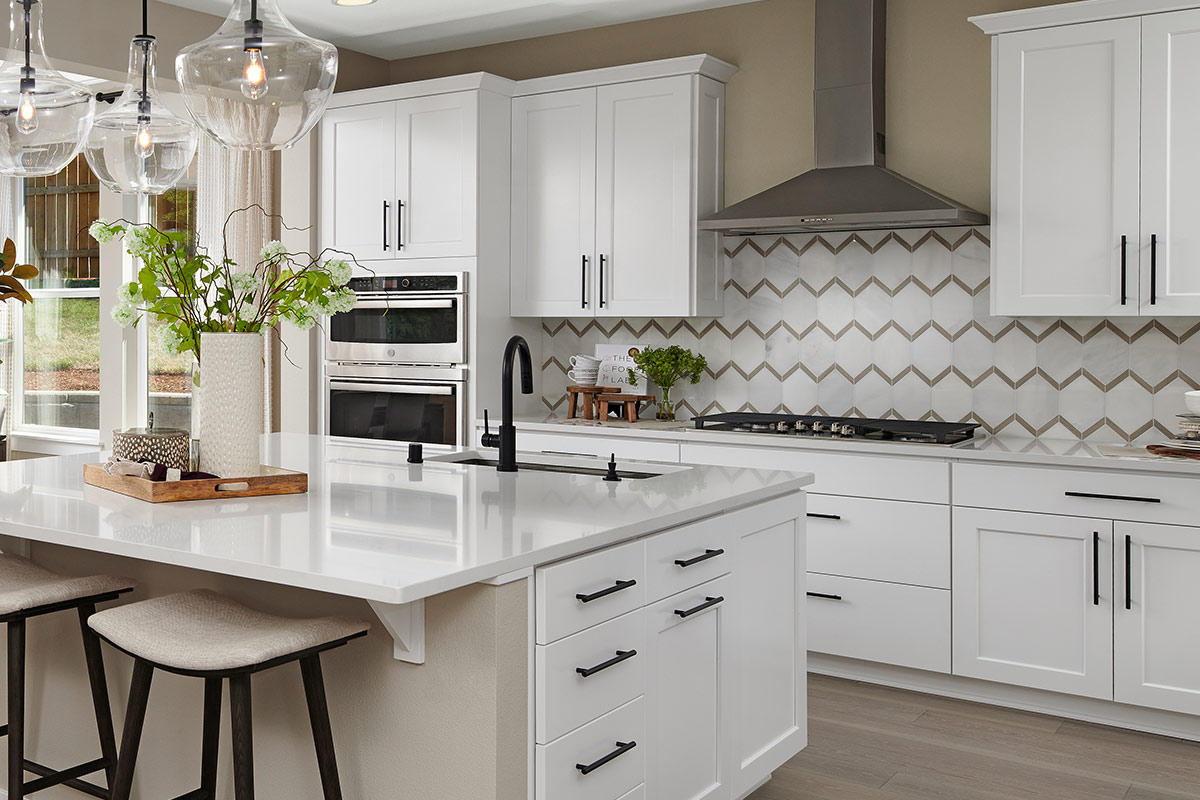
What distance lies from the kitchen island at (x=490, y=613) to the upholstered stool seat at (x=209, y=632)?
0.09 metres

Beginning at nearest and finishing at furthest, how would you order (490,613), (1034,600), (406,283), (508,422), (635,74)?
(490,613), (508,422), (1034,600), (635,74), (406,283)

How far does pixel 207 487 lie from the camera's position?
7.95 ft

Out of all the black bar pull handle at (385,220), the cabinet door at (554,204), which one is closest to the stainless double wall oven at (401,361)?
the black bar pull handle at (385,220)

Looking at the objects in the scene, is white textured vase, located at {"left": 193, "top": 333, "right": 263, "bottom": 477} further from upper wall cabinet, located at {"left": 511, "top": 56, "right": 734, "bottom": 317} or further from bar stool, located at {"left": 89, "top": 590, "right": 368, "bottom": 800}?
upper wall cabinet, located at {"left": 511, "top": 56, "right": 734, "bottom": 317}

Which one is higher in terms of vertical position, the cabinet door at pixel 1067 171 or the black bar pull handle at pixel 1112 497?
the cabinet door at pixel 1067 171

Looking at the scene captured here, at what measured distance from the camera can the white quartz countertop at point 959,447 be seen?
3400mm

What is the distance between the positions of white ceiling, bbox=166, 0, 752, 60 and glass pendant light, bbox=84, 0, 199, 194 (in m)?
2.16

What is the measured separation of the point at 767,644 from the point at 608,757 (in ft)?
2.45

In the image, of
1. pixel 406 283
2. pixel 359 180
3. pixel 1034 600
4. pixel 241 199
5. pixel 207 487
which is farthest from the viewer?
pixel 241 199

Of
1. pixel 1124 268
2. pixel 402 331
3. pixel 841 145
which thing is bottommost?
pixel 402 331

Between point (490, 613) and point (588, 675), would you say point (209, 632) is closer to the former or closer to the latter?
point (490, 613)

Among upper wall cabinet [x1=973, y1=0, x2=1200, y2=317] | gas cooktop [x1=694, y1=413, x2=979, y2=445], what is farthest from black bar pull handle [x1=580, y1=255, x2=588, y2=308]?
upper wall cabinet [x1=973, y1=0, x2=1200, y2=317]

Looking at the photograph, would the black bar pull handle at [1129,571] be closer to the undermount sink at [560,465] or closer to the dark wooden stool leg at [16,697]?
the undermount sink at [560,465]

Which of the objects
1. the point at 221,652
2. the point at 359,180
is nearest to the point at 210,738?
the point at 221,652
